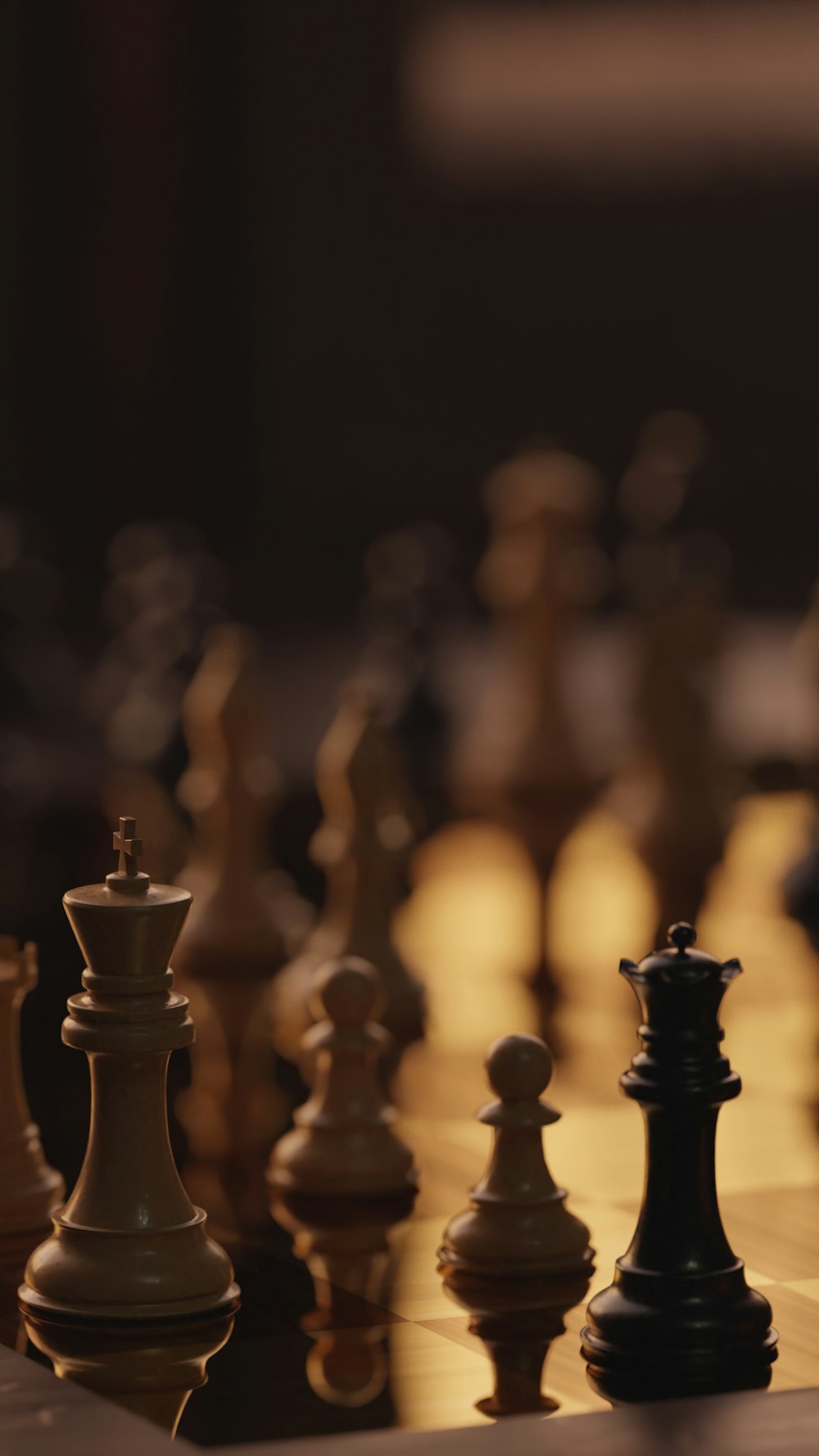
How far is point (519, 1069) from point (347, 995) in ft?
0.86

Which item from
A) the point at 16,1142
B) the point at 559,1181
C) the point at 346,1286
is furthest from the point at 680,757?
the point at 346,1286

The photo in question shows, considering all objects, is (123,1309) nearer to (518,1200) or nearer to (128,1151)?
(128,1151)

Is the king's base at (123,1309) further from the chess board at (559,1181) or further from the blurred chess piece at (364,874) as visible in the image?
the blurred chess piece at (364,874)

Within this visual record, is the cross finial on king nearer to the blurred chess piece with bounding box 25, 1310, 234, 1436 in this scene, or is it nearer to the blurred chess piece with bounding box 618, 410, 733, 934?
the blurred chess piece with bounding box 25, 1310, 234, 1436

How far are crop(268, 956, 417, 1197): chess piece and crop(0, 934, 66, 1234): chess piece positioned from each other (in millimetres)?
202

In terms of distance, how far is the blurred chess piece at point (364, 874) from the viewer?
2941 millimetres

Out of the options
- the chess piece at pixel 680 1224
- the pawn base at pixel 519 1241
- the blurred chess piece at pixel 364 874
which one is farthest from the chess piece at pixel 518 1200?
the blurred chess piece at pixel 364 874

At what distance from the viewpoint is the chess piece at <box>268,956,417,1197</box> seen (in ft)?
7.42

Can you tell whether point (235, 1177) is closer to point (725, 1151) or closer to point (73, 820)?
point (725, 1151)

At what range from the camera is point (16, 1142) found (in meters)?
2.17

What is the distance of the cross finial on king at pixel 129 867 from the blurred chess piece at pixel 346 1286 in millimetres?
318

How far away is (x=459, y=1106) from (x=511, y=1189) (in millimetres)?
507

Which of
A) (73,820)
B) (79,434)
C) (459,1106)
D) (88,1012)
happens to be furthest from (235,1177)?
(79,434)

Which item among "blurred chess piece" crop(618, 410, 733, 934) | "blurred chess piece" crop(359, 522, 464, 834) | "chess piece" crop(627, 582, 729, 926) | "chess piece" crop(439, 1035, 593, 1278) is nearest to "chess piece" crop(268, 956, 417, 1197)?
"chess piece" crop(439, 1035, 593, 1278)
